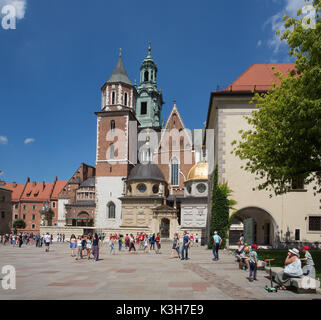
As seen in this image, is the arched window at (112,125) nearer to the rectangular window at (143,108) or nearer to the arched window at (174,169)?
the arched window at (174,169)

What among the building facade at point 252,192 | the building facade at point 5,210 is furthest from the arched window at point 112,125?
the building facade at point 252,192

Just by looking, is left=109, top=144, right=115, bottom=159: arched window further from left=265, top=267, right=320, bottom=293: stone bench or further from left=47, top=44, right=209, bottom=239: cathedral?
left=265, top=267, right=320, bottom=293: stone bench

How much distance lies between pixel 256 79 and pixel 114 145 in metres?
33.1

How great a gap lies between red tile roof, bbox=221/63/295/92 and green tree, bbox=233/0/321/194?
368 inches

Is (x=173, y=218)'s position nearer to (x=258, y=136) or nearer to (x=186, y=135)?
(x=186, y=135)

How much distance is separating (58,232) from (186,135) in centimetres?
2804

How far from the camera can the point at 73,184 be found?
227ft

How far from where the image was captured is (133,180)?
52594mm

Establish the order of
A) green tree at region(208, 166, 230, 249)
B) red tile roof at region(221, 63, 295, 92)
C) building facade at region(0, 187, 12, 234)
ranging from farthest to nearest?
building facade at region(0, 187, 12, 234) → red tile roof at region(221, 63, 295, 92) → green tree at region(208, 166, 230, 249)

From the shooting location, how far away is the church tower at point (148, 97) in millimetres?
82312

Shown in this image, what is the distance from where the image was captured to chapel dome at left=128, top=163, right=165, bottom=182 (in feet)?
173

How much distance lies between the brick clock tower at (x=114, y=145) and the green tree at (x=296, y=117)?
3937 cm

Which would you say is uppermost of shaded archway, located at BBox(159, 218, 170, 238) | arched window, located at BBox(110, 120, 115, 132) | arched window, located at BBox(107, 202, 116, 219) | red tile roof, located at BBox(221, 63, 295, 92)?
arched window, located at BBox(110, 120, 115, 132)

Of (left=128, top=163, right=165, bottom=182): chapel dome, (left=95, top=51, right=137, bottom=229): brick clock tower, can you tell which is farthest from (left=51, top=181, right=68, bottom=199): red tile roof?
(left=128, top=163, right=165, bottom=182): chapel dome
